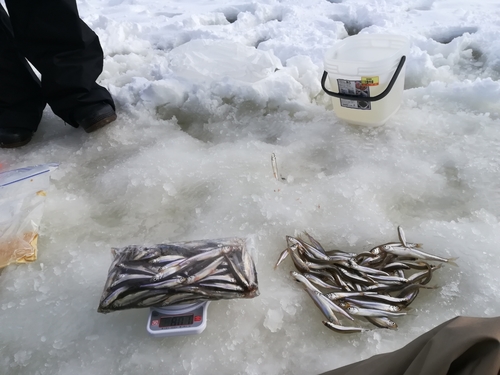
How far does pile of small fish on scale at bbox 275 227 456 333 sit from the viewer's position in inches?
65.0

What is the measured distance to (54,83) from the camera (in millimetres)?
2797

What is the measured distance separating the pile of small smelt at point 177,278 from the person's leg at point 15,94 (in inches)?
74.7

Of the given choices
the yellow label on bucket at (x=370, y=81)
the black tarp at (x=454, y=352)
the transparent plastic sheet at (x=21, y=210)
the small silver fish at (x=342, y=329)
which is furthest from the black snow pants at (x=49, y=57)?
the black tarp at (x=454, y=352)

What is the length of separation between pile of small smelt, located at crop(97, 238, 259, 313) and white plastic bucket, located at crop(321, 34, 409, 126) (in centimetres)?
149

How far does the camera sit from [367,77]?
2.49 meters

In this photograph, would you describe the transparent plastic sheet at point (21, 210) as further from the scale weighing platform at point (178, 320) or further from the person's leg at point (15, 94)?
the scale weighing platform at point (178, 320)

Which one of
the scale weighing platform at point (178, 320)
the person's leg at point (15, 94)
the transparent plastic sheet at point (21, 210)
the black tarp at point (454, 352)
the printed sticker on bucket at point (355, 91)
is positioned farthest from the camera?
the person's leg at point (15, 94)

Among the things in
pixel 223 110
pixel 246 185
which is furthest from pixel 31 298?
pixel 223 110

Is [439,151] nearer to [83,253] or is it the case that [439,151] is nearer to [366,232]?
[366,232]

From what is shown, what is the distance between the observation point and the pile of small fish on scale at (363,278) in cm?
165

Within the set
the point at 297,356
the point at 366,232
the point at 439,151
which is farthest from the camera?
the point at 439,151

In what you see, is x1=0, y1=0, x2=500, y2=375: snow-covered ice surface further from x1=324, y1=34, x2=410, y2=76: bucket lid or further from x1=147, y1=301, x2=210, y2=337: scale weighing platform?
x1=324, y1=34, x2=410, y2=76: bucket lid

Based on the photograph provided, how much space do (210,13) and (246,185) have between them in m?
3.34

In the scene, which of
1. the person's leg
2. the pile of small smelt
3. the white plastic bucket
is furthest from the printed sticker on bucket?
the person's leg
